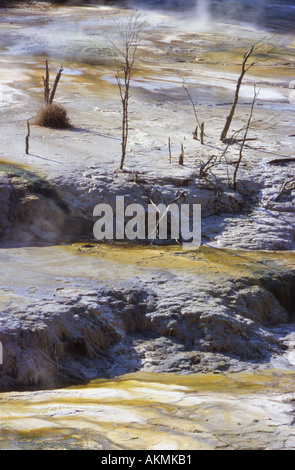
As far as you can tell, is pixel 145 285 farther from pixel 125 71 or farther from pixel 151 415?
pixel 125 71

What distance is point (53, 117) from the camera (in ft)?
30.8

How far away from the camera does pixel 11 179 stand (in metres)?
7.27

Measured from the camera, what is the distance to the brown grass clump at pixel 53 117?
30.8 ft

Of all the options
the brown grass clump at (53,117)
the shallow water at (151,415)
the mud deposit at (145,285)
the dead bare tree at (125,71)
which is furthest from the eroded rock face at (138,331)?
the brown grass clump at (53,117)

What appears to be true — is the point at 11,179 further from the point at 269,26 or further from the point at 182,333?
the point at 269,26

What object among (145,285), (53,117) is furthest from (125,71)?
(145,285)

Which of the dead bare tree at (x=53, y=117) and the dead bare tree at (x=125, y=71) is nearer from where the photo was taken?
the dead bare tree at (x=125, y=71)

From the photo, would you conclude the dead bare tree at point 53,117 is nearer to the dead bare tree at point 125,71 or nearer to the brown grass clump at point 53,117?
the brown grass clump at point 53,117

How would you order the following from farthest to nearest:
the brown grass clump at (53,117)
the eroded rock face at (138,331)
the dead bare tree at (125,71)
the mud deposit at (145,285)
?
1. the brown grass clump at (53,117)
2. the dead bare tree at (125,71)
3. the eroded rock face at (138,331)
4. the mud deposit at (145,285)

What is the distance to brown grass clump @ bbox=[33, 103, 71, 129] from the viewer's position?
369 inches

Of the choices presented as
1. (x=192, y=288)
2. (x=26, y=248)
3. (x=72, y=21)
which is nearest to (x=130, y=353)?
(x=192, y=288)

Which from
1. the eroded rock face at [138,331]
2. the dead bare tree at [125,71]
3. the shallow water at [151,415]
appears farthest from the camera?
the dead bare tree at [125,71]

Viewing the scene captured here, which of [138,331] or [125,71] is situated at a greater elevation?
[125,71]

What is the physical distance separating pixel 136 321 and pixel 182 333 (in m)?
0.40
